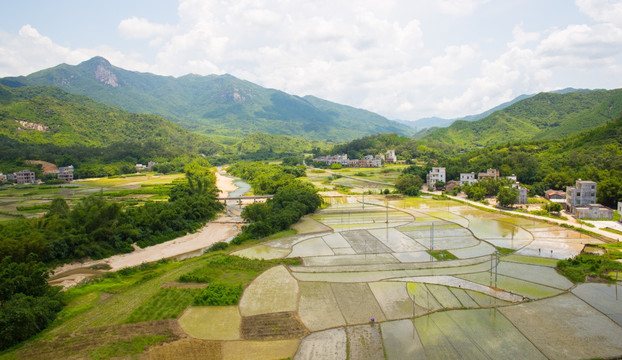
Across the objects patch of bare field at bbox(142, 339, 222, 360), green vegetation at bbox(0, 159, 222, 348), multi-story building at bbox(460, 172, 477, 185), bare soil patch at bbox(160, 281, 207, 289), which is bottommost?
patch of bare field at bbox(142, 339, 222, 360)

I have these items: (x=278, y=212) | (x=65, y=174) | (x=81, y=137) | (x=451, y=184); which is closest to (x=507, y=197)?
(x=451, y=184)

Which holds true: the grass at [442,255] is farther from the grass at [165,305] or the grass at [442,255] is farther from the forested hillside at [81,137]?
the forested hillside at [81,137]

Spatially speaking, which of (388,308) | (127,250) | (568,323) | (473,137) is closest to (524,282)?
(568,323)

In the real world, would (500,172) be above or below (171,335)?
above

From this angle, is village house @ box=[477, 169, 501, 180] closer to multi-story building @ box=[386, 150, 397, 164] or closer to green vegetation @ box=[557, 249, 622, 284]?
green vegetation @ box=[557, 249, 622, 284]

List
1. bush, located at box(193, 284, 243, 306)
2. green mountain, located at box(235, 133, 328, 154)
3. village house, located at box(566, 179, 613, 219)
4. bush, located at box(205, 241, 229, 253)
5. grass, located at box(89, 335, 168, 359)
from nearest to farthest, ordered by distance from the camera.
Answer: grass, located at box(89, 335, 168, 359), bush, located at box(193, 284, 243, 306), bush, located at box(205, 241, 229, 253), village house, located at box(566, 179, 613, 219), green mountain, located at box(235, 133, 328, 154)

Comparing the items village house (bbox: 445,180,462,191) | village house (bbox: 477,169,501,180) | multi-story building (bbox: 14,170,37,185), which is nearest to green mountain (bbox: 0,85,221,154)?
multi-story building (bbox: 14,170,37,185)

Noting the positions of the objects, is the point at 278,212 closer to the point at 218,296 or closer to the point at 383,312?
the point at 218,296

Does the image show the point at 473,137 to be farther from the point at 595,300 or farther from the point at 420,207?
the point at 595,300
